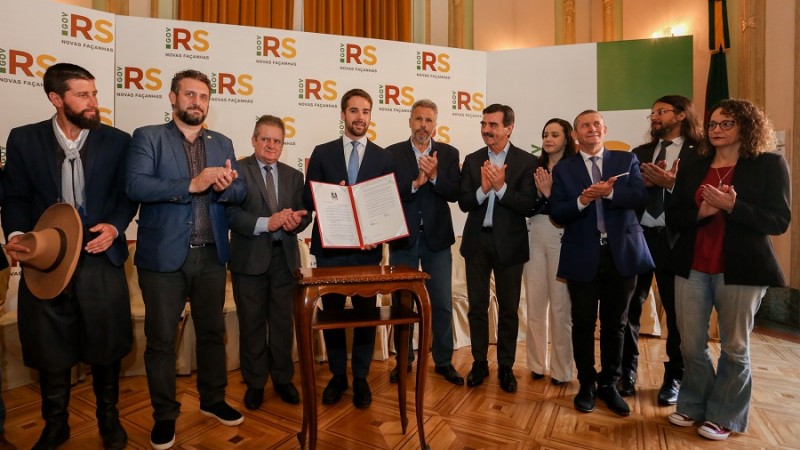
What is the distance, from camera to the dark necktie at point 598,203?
8.85ft

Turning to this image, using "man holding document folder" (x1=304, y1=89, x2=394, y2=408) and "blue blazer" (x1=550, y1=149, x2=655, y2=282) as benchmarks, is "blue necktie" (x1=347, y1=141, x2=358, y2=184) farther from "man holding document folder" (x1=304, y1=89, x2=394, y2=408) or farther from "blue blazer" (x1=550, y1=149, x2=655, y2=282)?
"blue blazer" (x1=550, y1=149, x2=655, y2=282)

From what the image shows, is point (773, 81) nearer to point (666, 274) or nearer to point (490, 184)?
point (666, 274)

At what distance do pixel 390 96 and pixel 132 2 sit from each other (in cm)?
282

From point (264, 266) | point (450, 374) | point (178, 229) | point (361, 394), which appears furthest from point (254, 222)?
point (450, 374)

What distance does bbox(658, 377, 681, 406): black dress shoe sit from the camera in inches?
112

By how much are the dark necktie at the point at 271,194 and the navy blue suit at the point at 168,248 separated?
346mm

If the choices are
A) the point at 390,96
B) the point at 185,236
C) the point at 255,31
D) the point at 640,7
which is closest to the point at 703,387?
the point at 185,236

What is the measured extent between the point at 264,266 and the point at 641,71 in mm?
Result: 4165

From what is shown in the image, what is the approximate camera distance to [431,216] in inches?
123

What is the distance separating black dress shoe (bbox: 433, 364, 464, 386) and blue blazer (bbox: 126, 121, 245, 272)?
1677 mm

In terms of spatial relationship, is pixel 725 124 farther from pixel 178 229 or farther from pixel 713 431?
pixel 178 229

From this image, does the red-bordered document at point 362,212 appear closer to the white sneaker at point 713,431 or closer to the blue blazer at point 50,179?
the blue blazer at point 50,179

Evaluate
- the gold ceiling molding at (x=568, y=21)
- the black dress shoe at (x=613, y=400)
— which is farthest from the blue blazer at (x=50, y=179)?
the gold ceiling molding at (x=568, y=21)

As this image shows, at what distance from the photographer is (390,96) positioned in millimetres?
4816
